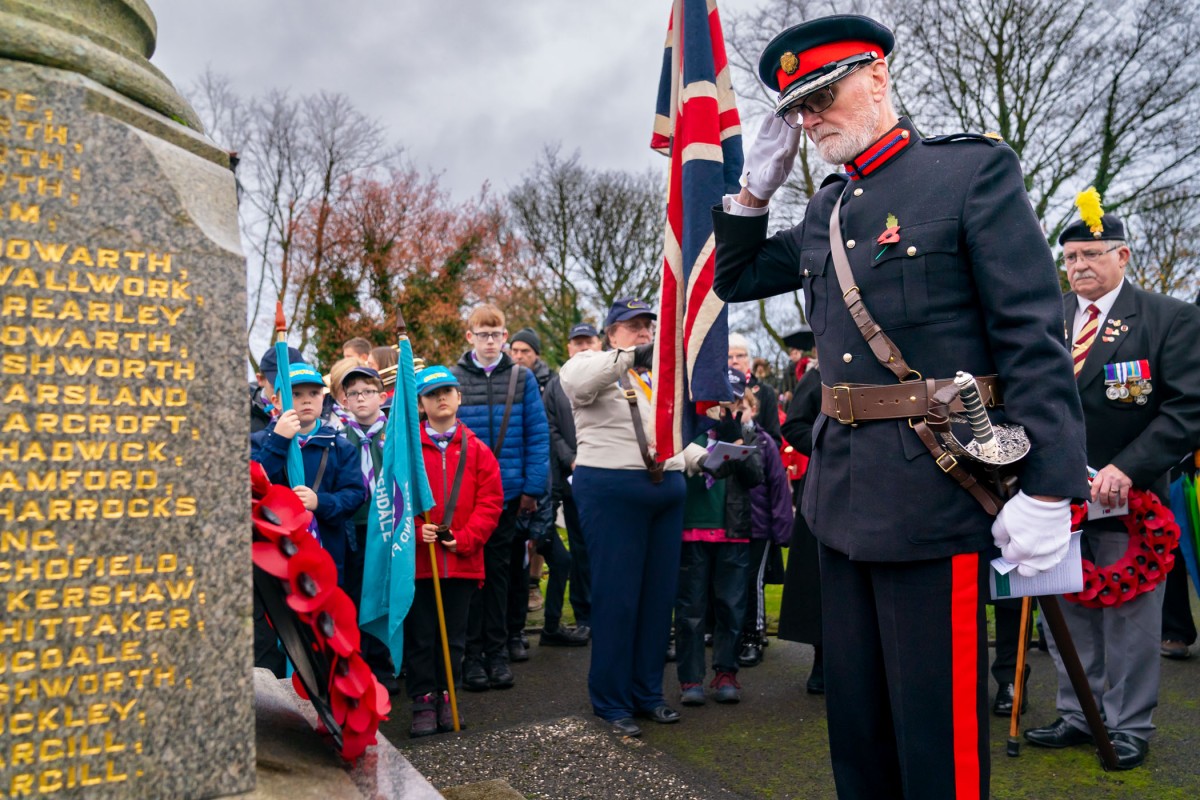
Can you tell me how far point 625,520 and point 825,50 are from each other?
117 inches

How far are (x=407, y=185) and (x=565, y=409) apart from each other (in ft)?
54.7

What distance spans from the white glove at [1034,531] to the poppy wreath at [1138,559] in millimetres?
2275

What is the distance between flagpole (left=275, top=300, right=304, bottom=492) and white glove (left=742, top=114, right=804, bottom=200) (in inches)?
64.5

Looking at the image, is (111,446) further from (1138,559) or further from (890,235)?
(1138,559)

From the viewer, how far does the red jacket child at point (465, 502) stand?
5.39m

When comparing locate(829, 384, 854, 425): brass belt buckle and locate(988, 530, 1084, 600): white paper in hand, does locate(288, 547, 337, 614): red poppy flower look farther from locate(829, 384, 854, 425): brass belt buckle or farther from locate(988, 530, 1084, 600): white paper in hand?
locate(988, 530, 1084, 600): white paper in hand

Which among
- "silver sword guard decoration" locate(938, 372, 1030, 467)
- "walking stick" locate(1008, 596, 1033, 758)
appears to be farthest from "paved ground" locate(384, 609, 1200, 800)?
"silver sword guard decoration" locate(938, 372, 1030, 467)

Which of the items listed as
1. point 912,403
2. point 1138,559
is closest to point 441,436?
point 1138,559

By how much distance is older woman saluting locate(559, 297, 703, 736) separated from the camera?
5047 millimetres

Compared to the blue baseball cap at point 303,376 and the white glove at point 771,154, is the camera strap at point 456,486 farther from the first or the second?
the white glove at point 771,154

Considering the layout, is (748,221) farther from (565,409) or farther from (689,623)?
(565,409)

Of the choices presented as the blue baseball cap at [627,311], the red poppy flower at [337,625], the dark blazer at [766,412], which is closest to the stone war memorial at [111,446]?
the red poppy flower at [337,625]

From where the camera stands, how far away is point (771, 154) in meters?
2.72

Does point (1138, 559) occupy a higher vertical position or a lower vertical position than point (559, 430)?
lower
